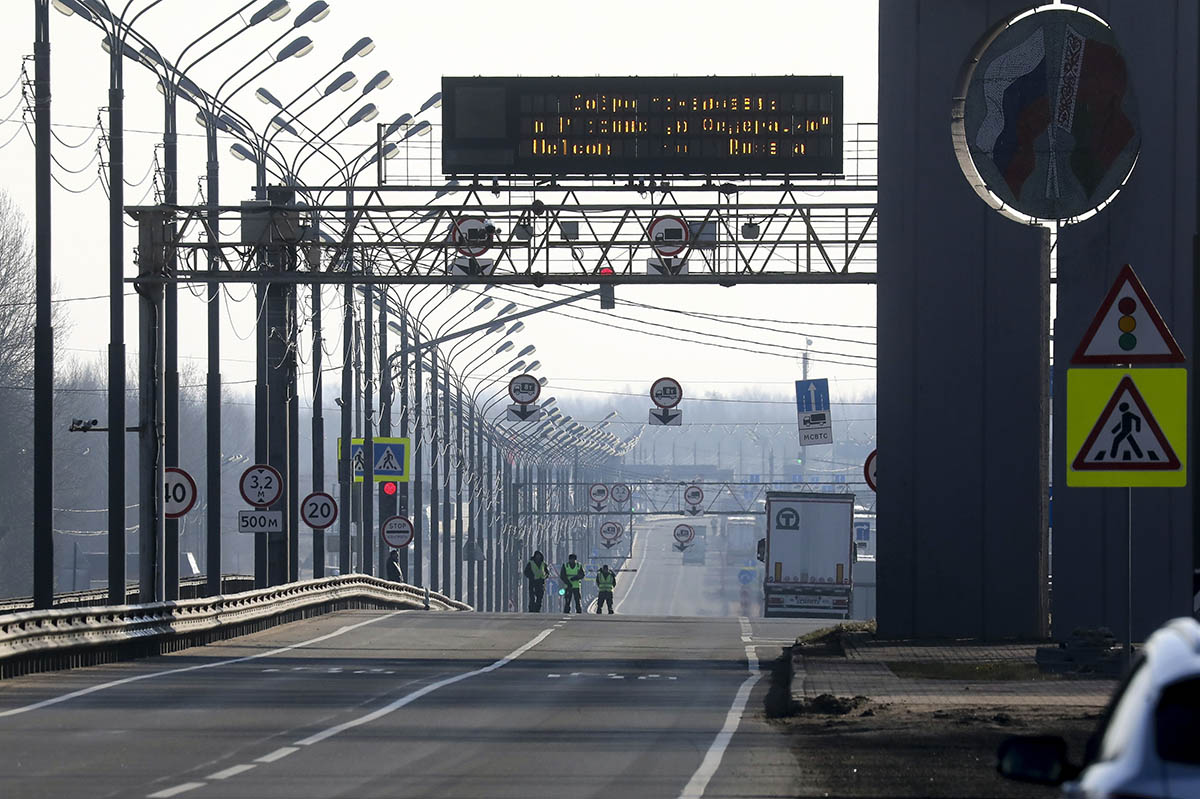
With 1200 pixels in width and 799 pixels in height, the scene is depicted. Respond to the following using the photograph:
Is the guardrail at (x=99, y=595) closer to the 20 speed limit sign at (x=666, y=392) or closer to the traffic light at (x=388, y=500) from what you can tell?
the traffic light at (x=388, y=500)

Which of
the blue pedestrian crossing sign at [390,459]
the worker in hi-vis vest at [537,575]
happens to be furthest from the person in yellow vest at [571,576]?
the blue pedestrian crossing sign at [390,459]

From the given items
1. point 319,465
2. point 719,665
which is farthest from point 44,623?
point 319,465

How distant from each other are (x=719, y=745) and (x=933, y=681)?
6.11 meters

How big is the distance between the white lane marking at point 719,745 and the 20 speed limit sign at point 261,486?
48.1 feet

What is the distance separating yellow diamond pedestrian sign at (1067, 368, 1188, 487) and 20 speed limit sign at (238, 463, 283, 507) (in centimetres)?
2842

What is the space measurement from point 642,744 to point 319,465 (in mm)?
40775

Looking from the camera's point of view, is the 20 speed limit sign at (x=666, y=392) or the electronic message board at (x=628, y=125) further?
the 20 speed limit sign at (x=666, y=392)

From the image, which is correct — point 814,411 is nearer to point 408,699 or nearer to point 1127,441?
point 408,699

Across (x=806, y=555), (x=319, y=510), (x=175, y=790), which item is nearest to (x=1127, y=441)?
(x=175, y=790)

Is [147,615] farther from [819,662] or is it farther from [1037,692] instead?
[1037,692]

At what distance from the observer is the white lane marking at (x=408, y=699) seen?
17.2 meters

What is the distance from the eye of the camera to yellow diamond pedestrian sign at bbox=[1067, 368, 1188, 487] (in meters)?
12.0

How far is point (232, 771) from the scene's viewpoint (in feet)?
46.8

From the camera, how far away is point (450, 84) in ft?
106
